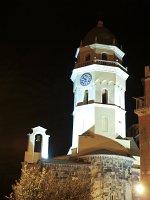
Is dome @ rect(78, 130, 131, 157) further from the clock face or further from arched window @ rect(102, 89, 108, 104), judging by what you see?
the clock face

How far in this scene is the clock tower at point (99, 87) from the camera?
43469 mm

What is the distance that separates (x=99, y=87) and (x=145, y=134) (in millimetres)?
13792

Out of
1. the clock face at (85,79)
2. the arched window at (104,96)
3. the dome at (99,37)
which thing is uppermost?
the dome at (99,37)

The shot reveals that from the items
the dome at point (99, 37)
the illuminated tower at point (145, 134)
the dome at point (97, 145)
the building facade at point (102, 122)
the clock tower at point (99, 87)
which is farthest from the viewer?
the dome at point (99, 37)

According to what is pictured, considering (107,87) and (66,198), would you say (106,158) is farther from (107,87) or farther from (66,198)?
(66,198)

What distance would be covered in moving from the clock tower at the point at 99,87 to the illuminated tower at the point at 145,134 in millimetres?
10546

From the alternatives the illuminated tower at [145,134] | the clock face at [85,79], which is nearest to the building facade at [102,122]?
the clock face at [85,79]

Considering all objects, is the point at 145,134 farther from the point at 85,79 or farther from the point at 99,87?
the point at 85,79

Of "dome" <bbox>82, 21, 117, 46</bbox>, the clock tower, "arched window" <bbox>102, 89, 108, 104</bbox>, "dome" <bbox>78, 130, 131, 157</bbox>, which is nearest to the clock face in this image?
the clock tower

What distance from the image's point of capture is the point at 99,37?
4731 cm

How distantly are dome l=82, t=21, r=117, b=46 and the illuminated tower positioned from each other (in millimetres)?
14195

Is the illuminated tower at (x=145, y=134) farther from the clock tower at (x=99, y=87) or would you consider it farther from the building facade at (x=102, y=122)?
the clock tower at (x=99, y=87)

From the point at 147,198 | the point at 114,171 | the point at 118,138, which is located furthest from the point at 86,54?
the point at 147,198

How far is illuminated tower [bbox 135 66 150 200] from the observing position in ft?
98.5
